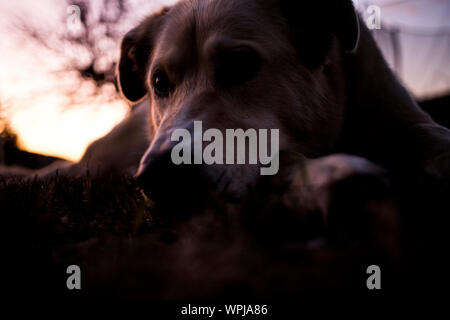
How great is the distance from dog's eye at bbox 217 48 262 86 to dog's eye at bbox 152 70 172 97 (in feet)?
1.33

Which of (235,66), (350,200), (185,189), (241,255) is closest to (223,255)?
(241,255)

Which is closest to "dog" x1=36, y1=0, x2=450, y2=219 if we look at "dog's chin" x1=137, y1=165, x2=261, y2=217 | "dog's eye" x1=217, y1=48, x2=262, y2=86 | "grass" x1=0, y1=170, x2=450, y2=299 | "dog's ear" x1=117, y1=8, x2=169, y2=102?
"dog's eye" x1=217, y1=48, x2=262, y2=86

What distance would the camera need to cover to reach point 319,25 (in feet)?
6.64

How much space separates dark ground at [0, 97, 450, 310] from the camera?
0.60 meters

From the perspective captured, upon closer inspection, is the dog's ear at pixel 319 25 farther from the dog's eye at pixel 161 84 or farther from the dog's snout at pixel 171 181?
the dog's snout at pixel 171 181

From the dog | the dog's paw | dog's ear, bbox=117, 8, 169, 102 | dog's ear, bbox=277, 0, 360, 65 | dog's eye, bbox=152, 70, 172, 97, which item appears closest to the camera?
the dog's paw

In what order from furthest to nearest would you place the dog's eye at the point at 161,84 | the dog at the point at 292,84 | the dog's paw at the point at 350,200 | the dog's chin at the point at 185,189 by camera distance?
the dog's eye at the point at 161,84
the dog at the point at 292,84
the dog's chin at the point at 185,189
the dog's paw at the point at 350,200

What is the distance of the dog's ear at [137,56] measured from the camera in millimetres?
2693

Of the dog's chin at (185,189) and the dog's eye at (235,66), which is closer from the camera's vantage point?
the dog's chin at (185,189)

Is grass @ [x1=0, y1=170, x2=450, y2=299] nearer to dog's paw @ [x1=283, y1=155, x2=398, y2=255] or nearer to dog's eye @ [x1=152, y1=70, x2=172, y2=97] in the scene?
dog's paw @ [x1=283, y1=155, x2=398, y2=255]

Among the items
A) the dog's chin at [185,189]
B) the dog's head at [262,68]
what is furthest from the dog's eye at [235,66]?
the dog's chin at [185,189]

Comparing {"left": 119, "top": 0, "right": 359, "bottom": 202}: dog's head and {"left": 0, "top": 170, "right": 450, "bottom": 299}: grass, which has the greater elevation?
{"left": 119, "top": 0, "right": 359, "bottom": 202}: dog's head

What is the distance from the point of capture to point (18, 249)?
873 millimetres

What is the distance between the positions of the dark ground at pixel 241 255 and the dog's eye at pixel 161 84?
1.28 m
